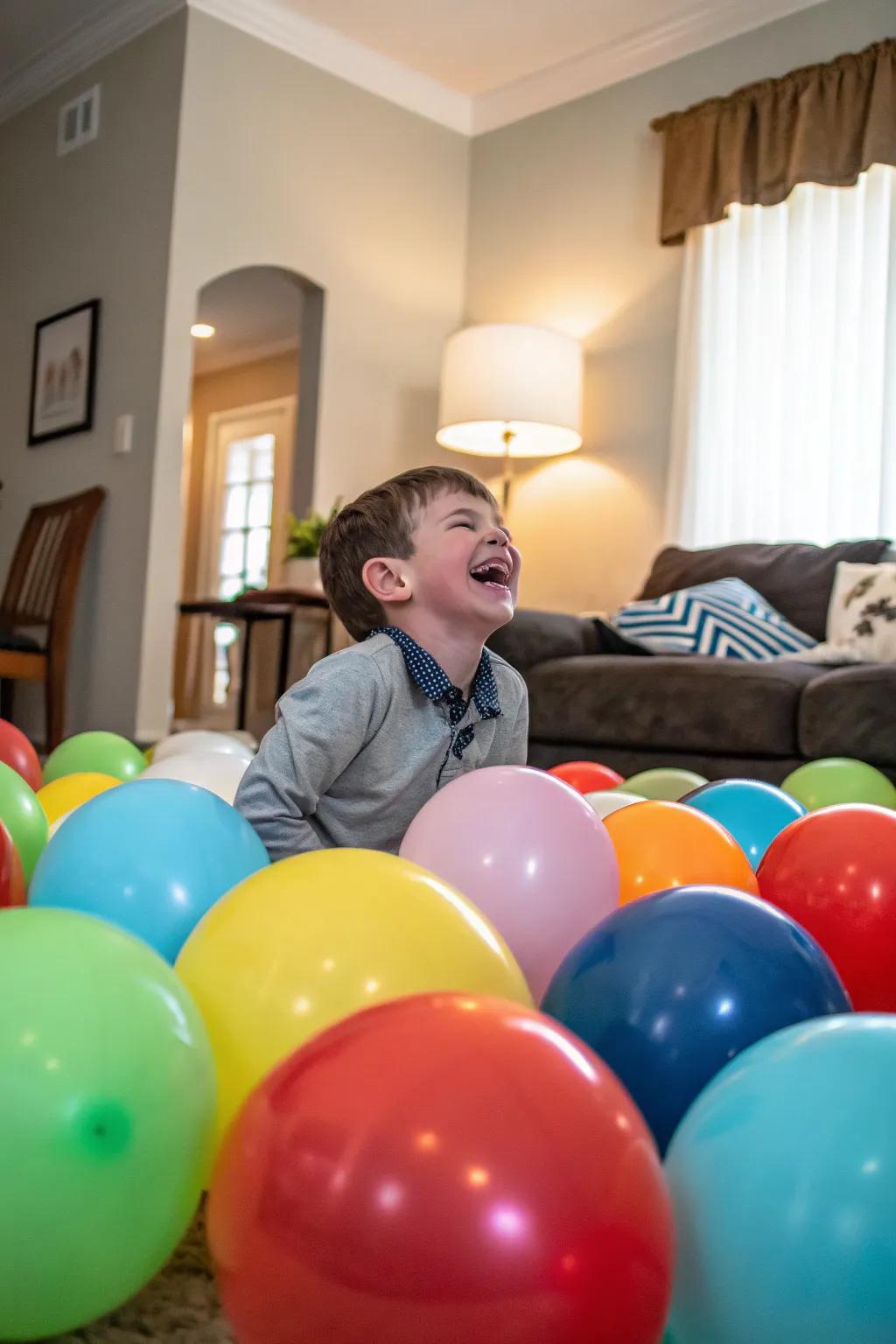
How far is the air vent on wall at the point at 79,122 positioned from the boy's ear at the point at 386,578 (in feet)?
12.8

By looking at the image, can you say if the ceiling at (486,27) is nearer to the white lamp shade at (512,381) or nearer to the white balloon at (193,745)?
the white lamp shade at (512,381)

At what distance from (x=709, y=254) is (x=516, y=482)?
45.6 inches

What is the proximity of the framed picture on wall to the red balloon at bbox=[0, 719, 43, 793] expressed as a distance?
286 cm

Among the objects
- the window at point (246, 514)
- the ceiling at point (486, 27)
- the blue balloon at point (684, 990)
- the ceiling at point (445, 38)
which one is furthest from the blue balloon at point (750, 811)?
the window at point (246, 514)

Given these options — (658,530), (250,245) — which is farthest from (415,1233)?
(250,245)

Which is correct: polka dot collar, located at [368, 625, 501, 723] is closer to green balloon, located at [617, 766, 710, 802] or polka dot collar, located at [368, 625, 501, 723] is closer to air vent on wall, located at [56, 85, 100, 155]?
green balloon, located at [617, 766, 710, 802]

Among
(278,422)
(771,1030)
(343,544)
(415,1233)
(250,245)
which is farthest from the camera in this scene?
(278,422)

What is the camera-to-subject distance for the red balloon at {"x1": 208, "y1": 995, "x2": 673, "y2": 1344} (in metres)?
0.45

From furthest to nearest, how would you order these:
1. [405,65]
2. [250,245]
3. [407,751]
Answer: [405,65] < [250,245] < [407,751]

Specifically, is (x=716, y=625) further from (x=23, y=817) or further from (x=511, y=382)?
(x=23, y=817)

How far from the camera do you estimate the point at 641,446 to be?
443 centimetres

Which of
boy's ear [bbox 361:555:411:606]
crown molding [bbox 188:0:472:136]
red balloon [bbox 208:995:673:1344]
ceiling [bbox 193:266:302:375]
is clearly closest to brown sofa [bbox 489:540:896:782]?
boy's ear [bbox 361:555:411:606]

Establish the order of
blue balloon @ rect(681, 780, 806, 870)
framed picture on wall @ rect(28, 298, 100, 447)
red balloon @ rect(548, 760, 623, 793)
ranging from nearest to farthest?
blue balloon @ rect(681, 780, 806, 870) < red balloon @ rect(548, 760, 623, 793) < framed picture on wall @ rect(28, 298, 100, 447)

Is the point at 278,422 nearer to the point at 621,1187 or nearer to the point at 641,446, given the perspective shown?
the point at 641,446
